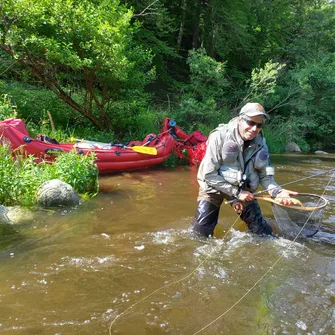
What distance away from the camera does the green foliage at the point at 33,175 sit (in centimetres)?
546

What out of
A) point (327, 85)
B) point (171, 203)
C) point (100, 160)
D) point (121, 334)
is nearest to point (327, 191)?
point (171, 203)

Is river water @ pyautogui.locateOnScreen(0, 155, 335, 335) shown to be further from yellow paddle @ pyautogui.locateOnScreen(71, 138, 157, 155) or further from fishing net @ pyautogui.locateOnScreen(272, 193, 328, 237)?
yellow paddle @ pyautogui.locateOnScreen(71, 138, 157, 155)

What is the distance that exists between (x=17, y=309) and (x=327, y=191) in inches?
291

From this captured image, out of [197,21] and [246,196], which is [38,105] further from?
[197,21]

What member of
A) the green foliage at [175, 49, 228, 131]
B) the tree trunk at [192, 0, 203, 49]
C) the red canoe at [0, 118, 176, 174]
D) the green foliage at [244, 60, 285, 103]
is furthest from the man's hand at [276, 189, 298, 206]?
the tree trunk at [192, 0, 203, 49]

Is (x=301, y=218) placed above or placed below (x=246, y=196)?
below

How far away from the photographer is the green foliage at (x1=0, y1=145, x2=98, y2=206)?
546 cm

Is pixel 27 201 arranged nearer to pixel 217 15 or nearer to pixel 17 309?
pixel 17 309

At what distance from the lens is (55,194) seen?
5.61 meters

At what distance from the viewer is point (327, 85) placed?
64.8 feet

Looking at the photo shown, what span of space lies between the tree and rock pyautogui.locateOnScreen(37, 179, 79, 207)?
4.02 metres

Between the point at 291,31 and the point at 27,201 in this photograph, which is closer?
the point at 27,201

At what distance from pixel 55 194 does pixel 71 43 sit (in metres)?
4.62

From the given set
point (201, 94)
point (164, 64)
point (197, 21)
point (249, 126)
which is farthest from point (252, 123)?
point (197, 21)
